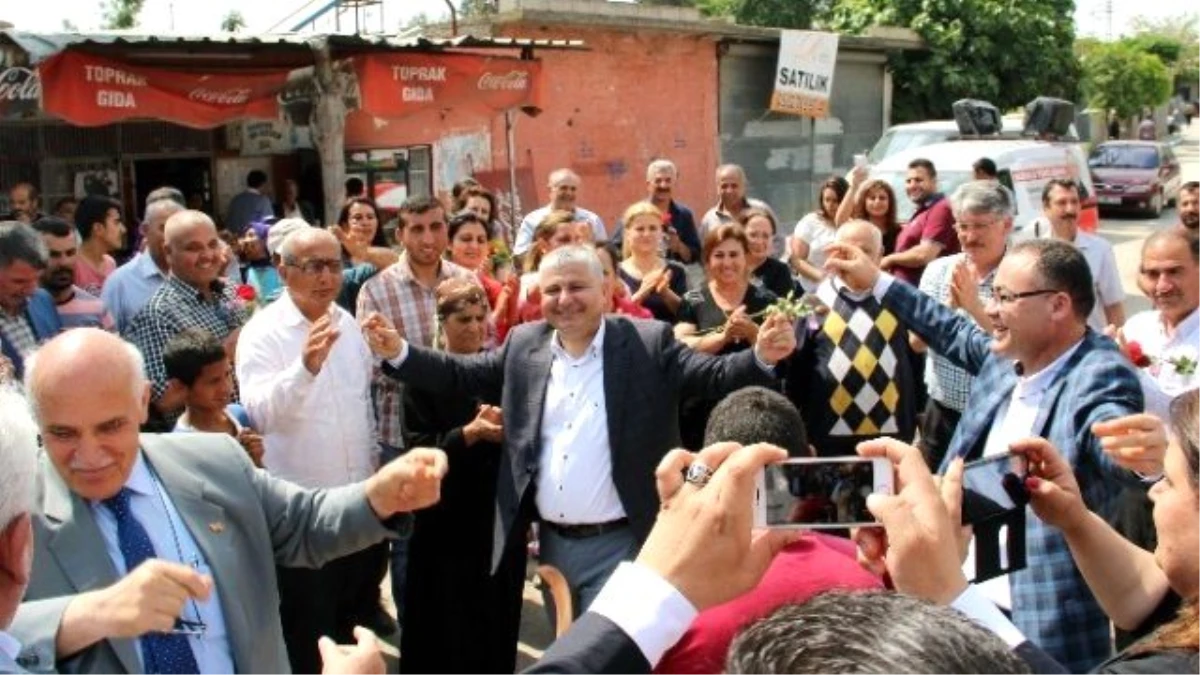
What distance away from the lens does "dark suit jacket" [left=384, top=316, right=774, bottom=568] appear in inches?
160

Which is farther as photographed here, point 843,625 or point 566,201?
point 566,201

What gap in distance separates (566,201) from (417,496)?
5.68m

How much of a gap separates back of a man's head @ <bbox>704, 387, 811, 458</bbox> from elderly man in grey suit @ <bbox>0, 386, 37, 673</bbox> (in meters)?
1.46

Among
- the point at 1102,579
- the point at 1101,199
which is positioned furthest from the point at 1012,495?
the point at 1101,199

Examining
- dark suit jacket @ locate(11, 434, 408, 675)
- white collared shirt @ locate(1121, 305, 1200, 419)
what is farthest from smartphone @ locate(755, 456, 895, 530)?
white collared shirt @ locate(1121, 305, 1200, 419)

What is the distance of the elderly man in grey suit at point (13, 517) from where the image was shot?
1.80 meters

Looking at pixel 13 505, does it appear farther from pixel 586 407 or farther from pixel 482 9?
pixel 482 9

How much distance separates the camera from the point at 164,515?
2561 millimetres

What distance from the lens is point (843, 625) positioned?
120 cm

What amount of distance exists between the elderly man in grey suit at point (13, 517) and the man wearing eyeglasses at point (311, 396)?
2.15m

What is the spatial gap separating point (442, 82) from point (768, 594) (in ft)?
30.1

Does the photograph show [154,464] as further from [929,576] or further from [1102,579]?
[1102,579]

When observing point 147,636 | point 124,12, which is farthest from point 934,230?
point 124,12

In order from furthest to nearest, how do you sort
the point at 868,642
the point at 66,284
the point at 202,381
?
the point at 66,284 < the point at 202,381 < the point at 868,642
